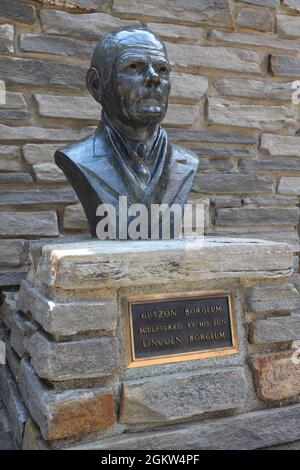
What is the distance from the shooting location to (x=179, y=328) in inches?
65.3

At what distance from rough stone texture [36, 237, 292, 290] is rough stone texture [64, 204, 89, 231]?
120cm

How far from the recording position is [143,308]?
162 cm

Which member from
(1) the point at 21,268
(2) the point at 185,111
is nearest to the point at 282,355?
(1) the point at 21,268

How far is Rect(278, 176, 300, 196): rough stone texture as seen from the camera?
350 cm

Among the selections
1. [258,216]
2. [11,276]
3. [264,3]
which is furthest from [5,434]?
[264,3]

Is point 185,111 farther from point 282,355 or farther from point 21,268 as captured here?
point 282,355

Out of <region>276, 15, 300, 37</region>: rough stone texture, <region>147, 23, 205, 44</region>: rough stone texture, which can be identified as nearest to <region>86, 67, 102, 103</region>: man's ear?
<region>147, 23, 205, 44</region>: rough stone texture

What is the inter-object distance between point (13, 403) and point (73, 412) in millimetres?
450

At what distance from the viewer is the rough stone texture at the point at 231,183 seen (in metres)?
3.27

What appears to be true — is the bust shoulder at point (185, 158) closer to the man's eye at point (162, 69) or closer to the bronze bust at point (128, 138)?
the bronze bust at point (128, 138)

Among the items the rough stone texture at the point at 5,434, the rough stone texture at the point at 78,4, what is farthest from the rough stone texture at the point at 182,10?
the rough stone texture at the point at 5,434

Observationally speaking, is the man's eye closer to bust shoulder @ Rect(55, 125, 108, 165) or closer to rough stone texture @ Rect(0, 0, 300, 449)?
bust shoulder @ Rect(55, 125, 108, 165)

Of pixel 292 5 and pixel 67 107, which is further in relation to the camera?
pixel 292 5

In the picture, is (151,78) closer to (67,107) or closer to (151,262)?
(151,262)
